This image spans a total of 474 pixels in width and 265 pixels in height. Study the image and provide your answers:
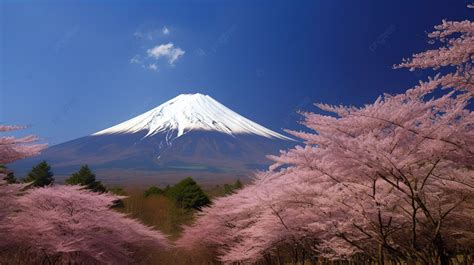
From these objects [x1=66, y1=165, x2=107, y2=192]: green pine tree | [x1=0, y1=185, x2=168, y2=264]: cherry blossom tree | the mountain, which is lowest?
[x1=0, y1=185, x2=168, y2=264]: cherry blossom tree

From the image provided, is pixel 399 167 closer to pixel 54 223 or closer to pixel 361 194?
pixel 361 194

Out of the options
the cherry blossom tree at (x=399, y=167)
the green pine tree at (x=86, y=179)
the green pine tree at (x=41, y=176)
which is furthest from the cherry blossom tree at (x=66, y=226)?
the green pine tree at (x=41, y=176)

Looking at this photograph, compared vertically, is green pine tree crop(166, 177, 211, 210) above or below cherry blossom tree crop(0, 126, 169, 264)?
above

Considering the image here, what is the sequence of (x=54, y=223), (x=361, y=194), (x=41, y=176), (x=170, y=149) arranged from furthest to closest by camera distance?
(x=170, y=149) → (x=41, y=176) → (x=54, y=223) → (x=361, y=194)

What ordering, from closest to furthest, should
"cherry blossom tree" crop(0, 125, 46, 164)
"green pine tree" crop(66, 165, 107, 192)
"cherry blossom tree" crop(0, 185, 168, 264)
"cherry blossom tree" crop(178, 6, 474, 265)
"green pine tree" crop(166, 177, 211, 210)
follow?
"cherry blossom tree" crop(178, 6, 474, 265) → "cherry blossom tree" crop(0, 125, 46, 164) → "cherry blossom tree" crop(0, 185, 168, 264) → "green pine tree" crop(66, 165, 107, 192) → "green pine tree" crop(166, 177, 211, 210)

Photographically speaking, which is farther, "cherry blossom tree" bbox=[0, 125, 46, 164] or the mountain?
the mountain

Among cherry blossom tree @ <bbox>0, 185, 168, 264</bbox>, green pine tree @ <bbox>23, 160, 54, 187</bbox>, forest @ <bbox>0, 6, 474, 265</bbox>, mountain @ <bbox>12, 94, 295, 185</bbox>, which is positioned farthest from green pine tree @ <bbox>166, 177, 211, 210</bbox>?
mountain @ <bbox>12, 94, 295, 185</bbox>

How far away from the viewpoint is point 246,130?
13662 centimetres

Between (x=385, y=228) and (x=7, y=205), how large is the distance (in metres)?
9.73

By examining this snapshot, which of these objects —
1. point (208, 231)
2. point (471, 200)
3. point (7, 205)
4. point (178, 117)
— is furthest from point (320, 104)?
point (178, 117)

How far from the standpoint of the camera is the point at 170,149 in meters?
124

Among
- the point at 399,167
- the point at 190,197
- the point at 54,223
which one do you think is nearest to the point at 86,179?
the point at 190,197

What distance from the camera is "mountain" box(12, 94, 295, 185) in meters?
107

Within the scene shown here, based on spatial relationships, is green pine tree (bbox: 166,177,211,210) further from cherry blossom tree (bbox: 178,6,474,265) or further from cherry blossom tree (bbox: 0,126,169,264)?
cherry blossom tree (bbox: 178,6,474,265)
